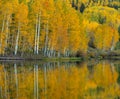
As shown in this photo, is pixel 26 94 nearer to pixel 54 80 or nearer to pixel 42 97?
pixel 42 97

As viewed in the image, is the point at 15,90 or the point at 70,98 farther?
the point at 15,90

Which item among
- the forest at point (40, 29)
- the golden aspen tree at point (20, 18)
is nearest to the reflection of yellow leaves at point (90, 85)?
the forest at point (40, 29)

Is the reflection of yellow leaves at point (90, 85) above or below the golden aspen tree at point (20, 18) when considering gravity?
below

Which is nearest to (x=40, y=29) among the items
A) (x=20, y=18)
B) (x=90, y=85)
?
(x=20, y=18)

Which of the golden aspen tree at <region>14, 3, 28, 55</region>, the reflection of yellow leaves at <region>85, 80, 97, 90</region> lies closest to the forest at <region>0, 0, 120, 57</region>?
the golden aspen tree at <region>14, 3, 28, 55</region>

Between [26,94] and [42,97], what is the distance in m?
1.76

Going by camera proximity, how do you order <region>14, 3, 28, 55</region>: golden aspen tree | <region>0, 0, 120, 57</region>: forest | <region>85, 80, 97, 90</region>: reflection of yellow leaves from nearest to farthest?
<region>85, 80, 97, 90</region>: reflection of yellow leaves
<region>0, 0, 120, 57</region>: forest
<region>14, 3, 28, 55</region>: golden aspen tree

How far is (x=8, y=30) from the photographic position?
66.7 meters

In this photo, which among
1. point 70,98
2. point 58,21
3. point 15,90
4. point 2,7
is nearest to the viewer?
point 70,98

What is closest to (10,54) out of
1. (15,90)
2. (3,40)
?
(3,40)

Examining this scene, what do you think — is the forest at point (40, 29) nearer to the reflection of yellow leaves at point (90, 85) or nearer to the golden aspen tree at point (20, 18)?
the golden aspen tree at point (20, 18)

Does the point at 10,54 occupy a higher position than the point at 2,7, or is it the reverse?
the point at 2,7

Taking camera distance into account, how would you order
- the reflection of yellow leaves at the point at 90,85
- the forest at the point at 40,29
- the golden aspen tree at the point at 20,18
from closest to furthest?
1. the reflection of yellow leaves at the point at 90,85
2. the forest at the point at 40,29
3. the golden aspen tree at the point at 20,18

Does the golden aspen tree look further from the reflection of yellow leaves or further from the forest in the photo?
the reflection of yellow leaves
